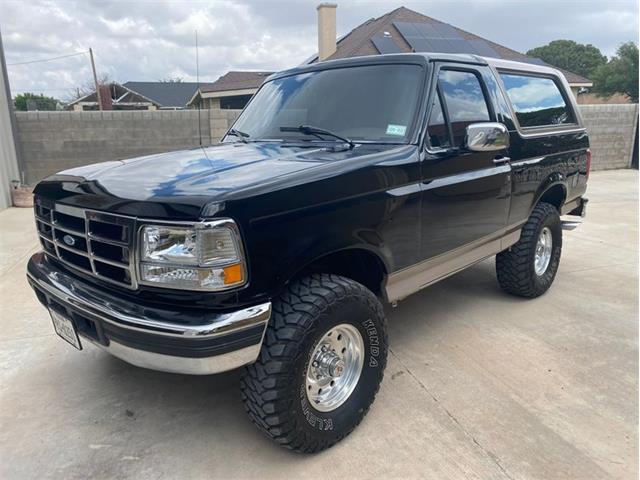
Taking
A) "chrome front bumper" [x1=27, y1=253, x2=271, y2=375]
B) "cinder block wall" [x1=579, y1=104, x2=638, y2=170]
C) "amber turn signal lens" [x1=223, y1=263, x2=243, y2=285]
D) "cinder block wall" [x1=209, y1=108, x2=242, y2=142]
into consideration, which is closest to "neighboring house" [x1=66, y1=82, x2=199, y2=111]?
"cinder block wall" [x1=209, y1=108, x2=242, y2=142]

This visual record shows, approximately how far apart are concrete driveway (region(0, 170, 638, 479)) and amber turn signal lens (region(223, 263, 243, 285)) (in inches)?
40.3

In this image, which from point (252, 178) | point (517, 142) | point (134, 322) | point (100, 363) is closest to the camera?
point (134, 322)

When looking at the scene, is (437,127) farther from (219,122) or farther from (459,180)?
(219,122)

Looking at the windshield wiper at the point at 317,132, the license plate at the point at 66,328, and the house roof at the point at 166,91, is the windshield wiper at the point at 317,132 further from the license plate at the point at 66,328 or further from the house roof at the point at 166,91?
the house roof at the point at 166,91

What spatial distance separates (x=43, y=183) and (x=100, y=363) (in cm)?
134

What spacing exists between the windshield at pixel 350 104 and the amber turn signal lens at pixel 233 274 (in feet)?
4.42

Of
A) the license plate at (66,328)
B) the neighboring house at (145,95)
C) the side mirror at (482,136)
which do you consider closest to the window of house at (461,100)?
the side mirror at (482,136)

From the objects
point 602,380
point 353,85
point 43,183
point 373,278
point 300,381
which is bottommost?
point 602,380

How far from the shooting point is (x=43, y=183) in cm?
280

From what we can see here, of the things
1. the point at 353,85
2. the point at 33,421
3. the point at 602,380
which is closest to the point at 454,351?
the point at 602,380

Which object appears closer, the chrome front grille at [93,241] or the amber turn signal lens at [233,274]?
the amber turn signal lens at [233,274]

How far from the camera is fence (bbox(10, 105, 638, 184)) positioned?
32.5 ft

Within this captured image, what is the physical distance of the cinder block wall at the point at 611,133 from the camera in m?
13.9

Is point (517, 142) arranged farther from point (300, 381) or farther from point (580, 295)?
point (300, 381)
